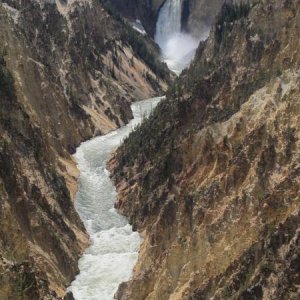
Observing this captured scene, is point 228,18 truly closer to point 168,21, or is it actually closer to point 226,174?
point 226,174

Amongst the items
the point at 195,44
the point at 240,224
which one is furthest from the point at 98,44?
the point at 240,224

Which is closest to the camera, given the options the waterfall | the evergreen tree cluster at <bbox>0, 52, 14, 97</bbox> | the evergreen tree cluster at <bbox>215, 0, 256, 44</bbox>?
the evergreen tree cluster at <bbox>0, 52, 14, 97</bbox>

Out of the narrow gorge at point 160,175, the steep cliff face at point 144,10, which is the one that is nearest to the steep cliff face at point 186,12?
the steep cliff face at point 144,10

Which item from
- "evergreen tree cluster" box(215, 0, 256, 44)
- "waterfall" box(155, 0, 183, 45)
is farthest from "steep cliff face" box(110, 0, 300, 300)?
"waterfall" box(155, 0, 183, 45)

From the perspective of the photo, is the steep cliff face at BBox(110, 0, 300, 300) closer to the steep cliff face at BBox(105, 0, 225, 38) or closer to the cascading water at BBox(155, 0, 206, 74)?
the cascading water at BBox(155, 0, 206, 74)

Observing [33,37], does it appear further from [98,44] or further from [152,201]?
[152,201]

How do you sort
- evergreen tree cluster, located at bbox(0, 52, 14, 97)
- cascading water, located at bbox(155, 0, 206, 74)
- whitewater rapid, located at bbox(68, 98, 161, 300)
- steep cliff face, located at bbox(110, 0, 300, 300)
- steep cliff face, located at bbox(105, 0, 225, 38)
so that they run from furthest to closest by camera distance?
steep cliff face, located at bbox(105, 0, 225, 38) < cascading water, located at bbox(155, 0, 206, 74) < evergreen tree cluster, located at bbox(0, 52, 14, 97) < whitewater rapid, located at bbox(68, 98, 161, 300) < steep cliff face, located at bbox(110, 0, 300, 300)
